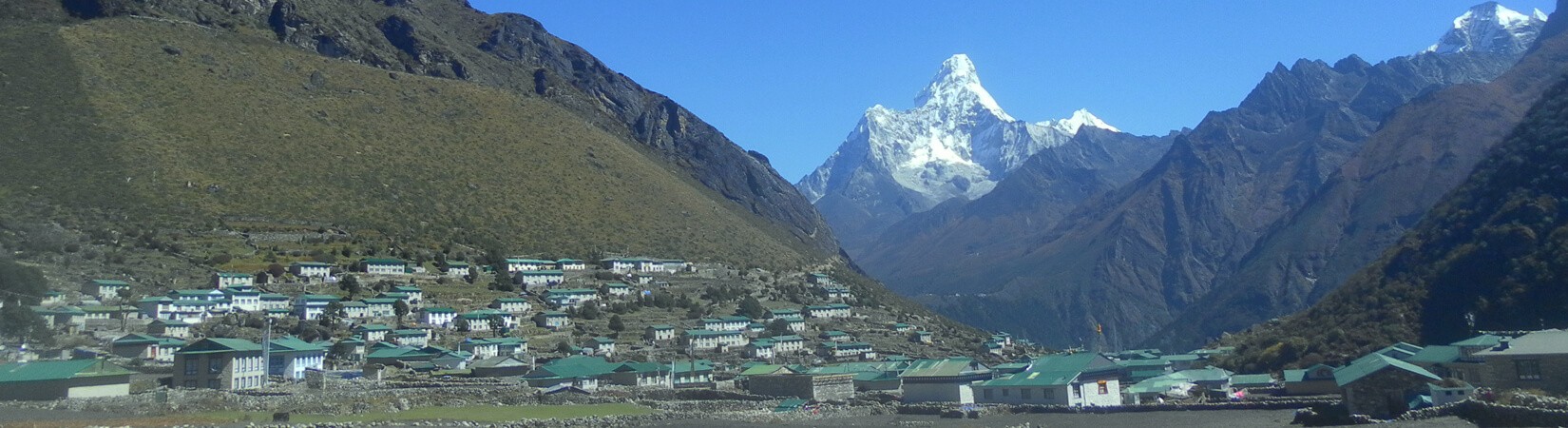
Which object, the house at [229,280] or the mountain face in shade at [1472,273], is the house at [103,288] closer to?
the house at [229,280]

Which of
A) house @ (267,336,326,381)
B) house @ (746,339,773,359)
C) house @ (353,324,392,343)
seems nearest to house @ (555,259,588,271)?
house @ (746,339,773,359)

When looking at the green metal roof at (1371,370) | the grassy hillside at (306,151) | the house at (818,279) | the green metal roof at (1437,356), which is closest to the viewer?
the green metal roof at (1371,370)

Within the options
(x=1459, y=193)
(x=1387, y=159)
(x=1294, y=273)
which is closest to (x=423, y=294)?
A: (x=1459, y=193)

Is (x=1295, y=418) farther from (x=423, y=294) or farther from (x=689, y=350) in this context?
(x=423, y=294)

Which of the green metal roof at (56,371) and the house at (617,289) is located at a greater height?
the house at (617,289)

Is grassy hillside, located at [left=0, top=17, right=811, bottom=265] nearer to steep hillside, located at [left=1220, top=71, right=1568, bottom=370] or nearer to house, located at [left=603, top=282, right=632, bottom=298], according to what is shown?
house, located at [left=603, top=282, right=632, bottom=298]

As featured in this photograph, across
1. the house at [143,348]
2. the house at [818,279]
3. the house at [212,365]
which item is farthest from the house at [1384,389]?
the house at [818,279]
